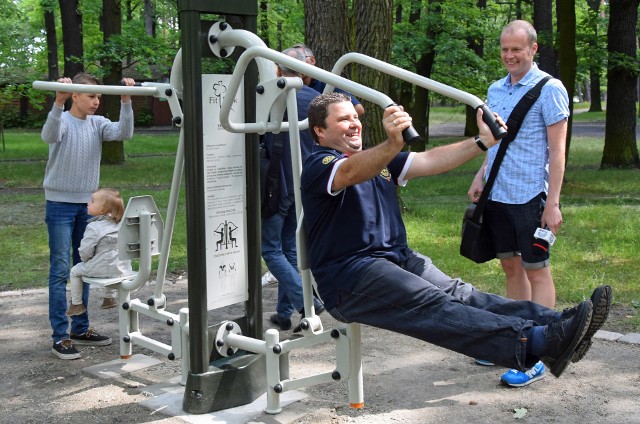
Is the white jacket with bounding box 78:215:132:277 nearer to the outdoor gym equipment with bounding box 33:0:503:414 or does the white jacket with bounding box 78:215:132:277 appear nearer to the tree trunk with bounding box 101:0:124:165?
the outdoor gym equipment with bounding box 33:0:503:414

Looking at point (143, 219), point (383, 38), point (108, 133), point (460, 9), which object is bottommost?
point (143, 219)

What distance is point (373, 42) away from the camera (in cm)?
937

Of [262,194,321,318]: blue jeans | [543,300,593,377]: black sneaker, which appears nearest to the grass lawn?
[262,194,321,318]: blue jeans

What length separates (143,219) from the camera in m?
4.86

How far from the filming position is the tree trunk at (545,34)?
49.7 feet

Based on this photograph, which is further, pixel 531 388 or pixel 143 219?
pixel 143 219

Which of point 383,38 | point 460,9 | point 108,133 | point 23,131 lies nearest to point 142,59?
point 460,9

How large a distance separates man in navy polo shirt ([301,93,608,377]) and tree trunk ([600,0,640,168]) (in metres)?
13.8

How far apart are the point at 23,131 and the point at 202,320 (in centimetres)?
3848

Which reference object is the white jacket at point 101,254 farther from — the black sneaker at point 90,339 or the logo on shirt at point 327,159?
the logo on shirt at point 327,159

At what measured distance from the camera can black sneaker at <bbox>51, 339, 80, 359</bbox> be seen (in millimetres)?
5238

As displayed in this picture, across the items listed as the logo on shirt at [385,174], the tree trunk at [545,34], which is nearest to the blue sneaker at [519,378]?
the logo on shirt at [385,174]

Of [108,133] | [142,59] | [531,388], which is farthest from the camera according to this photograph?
[142,59]

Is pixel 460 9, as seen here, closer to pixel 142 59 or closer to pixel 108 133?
pixel 142 59
